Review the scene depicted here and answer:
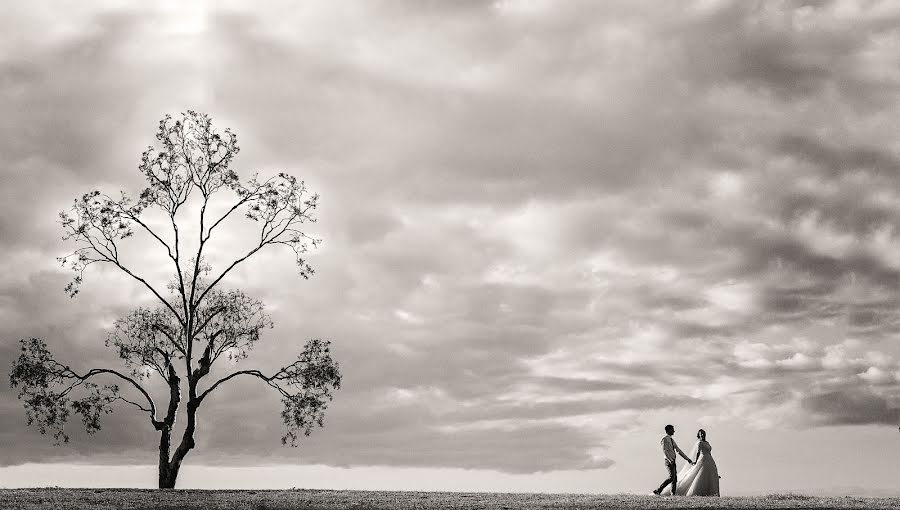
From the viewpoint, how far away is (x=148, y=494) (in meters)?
38.1

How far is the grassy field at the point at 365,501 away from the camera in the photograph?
110ft

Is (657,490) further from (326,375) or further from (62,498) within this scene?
(62,498)

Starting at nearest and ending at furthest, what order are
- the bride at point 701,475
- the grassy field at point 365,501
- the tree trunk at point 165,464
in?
the grassy field at point 365,501 < the bride at point 701,475 < the tree trunk at point 165,464

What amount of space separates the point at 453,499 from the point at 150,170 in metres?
27.0

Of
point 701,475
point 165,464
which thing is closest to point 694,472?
point 701,475

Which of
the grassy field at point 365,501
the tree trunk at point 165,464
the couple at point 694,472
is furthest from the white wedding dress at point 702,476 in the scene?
the tree trunk at point 165,464

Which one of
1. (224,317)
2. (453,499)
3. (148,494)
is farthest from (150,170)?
(453,499)

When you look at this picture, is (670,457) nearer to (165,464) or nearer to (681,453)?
(681,453)

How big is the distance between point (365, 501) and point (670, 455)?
1476 cm

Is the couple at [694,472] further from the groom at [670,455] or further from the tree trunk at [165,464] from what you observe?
the tree trunk at [165,464]

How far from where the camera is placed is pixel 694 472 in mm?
42406

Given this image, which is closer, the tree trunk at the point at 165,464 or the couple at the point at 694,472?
Result: the couple at the point at 694,472

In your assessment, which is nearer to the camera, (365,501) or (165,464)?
(365,501)

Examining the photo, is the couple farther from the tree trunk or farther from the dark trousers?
the tree trunk
